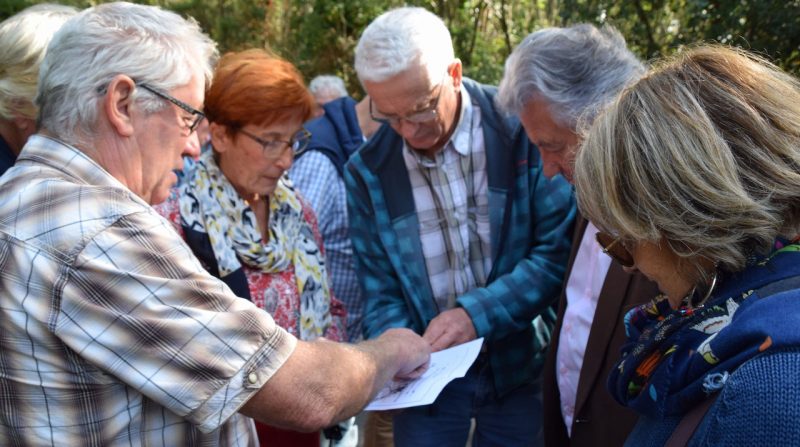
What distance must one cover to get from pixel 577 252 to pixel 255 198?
4.06 feet

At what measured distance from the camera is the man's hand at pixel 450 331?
2.62 m

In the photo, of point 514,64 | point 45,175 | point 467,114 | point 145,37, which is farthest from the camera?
point 467,114

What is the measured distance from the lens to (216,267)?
2582 millimetres

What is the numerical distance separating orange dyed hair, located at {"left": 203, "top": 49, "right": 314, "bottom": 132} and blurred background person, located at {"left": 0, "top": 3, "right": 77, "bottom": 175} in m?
0.60

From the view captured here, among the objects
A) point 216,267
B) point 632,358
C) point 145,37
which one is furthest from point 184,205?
point 632,358

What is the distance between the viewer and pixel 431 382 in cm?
226

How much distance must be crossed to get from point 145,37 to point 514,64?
3.97 feet

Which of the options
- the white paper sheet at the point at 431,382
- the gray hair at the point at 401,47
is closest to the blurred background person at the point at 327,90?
the gray hair at the point at 401,47

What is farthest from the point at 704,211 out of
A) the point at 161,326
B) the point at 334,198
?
the point at 334,198

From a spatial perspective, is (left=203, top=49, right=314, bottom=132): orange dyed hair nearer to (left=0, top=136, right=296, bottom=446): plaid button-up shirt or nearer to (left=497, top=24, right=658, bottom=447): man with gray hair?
(left=497, top=24, right=658, bottom=447): man with gray hair

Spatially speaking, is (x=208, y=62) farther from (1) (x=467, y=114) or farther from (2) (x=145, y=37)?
(1) (x=467, y=114)

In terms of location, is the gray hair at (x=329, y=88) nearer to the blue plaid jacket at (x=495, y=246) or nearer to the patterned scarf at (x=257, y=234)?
the patterned scarf at (x=257, y=234)

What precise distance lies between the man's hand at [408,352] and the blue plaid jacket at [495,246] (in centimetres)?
A: 31

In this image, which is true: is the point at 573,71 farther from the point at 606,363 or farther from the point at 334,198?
the point at 334,198
